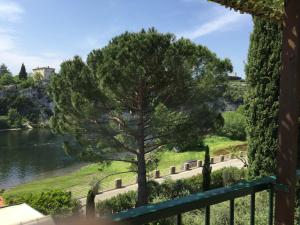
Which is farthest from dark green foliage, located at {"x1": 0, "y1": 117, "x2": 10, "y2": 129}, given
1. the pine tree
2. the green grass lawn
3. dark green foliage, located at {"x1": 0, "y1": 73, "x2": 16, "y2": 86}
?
the green grass lawn

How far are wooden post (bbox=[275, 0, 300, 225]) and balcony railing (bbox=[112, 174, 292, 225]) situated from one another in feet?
0.23

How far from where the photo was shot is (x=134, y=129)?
16047mm

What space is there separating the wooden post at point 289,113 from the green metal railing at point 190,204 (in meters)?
0.08

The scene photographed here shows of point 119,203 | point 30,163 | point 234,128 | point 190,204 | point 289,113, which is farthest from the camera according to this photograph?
point 234,128

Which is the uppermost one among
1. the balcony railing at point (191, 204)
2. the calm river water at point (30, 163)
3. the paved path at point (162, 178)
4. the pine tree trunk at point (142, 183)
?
the balcony railing at point (191, 204)

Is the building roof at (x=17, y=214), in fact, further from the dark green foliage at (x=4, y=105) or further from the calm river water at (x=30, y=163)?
the dark green foliage at (x=4, y=105)

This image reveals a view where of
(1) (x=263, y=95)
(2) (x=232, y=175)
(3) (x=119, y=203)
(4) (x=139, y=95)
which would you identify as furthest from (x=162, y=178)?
(1) (x=263, y=95)

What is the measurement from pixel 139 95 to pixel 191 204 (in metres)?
14.0

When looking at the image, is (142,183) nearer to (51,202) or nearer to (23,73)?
(51,202)

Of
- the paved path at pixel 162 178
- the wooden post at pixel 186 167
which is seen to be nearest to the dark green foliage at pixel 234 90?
the paved path at pixel 162 178

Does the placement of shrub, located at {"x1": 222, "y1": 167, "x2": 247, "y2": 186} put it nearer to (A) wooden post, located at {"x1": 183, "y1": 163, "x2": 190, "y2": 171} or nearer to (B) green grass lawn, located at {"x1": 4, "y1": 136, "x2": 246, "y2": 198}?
(B) green grass lawn, located at {"x1": 4, "y1": 136, "x2": 246, "y2": 198}

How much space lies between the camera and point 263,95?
10680 mm

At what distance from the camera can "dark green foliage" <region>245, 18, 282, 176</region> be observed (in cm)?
1049

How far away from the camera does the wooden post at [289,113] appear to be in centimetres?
190
